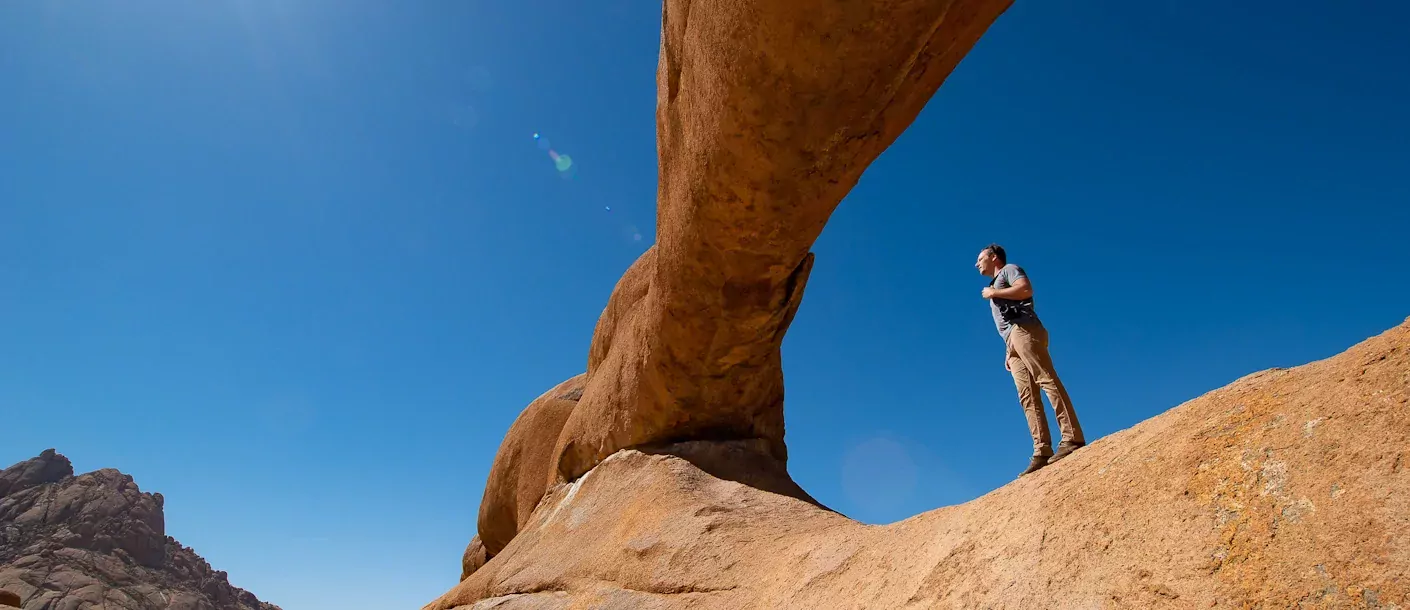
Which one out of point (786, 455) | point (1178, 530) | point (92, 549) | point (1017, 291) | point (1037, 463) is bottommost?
point (1178, 530)

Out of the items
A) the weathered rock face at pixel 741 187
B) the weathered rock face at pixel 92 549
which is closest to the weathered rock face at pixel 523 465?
the weathered rock face at pixel 741 187

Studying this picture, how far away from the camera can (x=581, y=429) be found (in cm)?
831

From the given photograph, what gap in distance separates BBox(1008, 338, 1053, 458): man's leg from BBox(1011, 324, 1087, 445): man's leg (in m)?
0.05

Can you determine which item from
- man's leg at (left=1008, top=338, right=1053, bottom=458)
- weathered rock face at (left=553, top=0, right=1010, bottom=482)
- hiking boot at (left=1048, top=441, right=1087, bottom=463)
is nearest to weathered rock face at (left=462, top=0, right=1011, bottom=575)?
weathered rock face at (left=553, top=0, right=1010, bottom=482)

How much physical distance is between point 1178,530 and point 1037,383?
1.86m

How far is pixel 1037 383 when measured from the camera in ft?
13.3

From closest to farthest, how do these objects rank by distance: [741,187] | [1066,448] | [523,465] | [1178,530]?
[1178,530] → [1066,448] → [741,187] → [523,465]

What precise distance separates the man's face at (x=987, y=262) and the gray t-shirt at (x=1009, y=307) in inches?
8.2

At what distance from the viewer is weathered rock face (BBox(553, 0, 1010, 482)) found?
382 centimetres

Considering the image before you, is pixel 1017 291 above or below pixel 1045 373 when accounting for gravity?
above

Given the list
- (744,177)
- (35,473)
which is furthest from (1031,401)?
(35,473)

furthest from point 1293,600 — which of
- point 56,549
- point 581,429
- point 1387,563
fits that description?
point 56,549

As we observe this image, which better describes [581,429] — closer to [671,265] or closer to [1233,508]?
[671,265]

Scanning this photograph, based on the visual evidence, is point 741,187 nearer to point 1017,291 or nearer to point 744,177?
point 744,177
